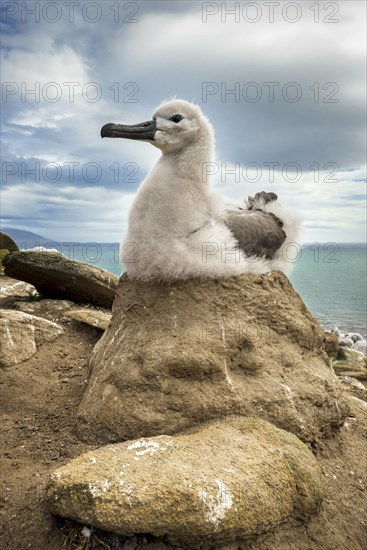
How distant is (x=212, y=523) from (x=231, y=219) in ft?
10.0

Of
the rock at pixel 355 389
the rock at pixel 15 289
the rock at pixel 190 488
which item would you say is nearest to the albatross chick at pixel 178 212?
the rock at pixel 190 488

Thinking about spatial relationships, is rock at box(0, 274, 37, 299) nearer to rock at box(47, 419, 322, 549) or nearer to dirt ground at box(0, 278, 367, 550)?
dirt ground at box(0, 278, 367, 550)

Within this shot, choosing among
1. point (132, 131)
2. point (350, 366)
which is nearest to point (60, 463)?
point (132, 131)

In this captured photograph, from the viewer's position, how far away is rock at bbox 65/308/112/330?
24.7ft

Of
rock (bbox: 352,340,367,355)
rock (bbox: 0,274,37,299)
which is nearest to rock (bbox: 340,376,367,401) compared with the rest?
rock (bbox: 0,274,37,299)

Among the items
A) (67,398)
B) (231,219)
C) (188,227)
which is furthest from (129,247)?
(67,398)

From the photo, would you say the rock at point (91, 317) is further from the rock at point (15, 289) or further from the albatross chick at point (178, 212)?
the albatross chick at point (178, 212)

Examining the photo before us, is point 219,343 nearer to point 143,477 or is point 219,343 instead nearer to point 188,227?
point 188,227

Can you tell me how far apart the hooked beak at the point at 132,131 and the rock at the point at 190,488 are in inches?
116

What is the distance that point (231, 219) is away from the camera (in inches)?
215

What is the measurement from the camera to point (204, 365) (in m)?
4.81

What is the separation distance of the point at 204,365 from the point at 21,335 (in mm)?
2939

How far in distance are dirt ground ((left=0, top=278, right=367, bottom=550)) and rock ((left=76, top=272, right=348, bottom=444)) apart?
0.34 metres

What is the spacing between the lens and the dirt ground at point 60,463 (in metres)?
3.67
